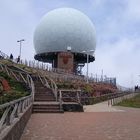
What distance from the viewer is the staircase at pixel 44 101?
24636 mm

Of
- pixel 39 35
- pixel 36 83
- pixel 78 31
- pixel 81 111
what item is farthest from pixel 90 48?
pixel 81 111

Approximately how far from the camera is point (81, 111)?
26.3 m

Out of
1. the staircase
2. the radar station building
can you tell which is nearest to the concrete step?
the staircase

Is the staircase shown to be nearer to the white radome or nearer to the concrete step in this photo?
the concrete step

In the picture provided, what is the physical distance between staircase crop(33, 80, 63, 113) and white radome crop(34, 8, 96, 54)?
122ft

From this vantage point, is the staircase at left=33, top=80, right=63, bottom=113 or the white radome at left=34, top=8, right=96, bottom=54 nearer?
the staircase at left=33, top=80, right=63, bottom=113

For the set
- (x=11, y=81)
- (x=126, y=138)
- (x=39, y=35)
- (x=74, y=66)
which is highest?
(x=39, y=35)

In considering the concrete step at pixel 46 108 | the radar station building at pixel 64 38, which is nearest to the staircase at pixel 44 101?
the concrete step at pixel 46 108

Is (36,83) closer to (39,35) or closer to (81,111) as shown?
(81,111)

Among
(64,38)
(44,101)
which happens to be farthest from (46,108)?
(64,38)

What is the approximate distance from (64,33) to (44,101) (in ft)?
148

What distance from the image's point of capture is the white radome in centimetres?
7231

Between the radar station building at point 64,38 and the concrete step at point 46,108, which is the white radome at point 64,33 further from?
the concrete step at point 46,108

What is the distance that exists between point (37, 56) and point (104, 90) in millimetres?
29013
